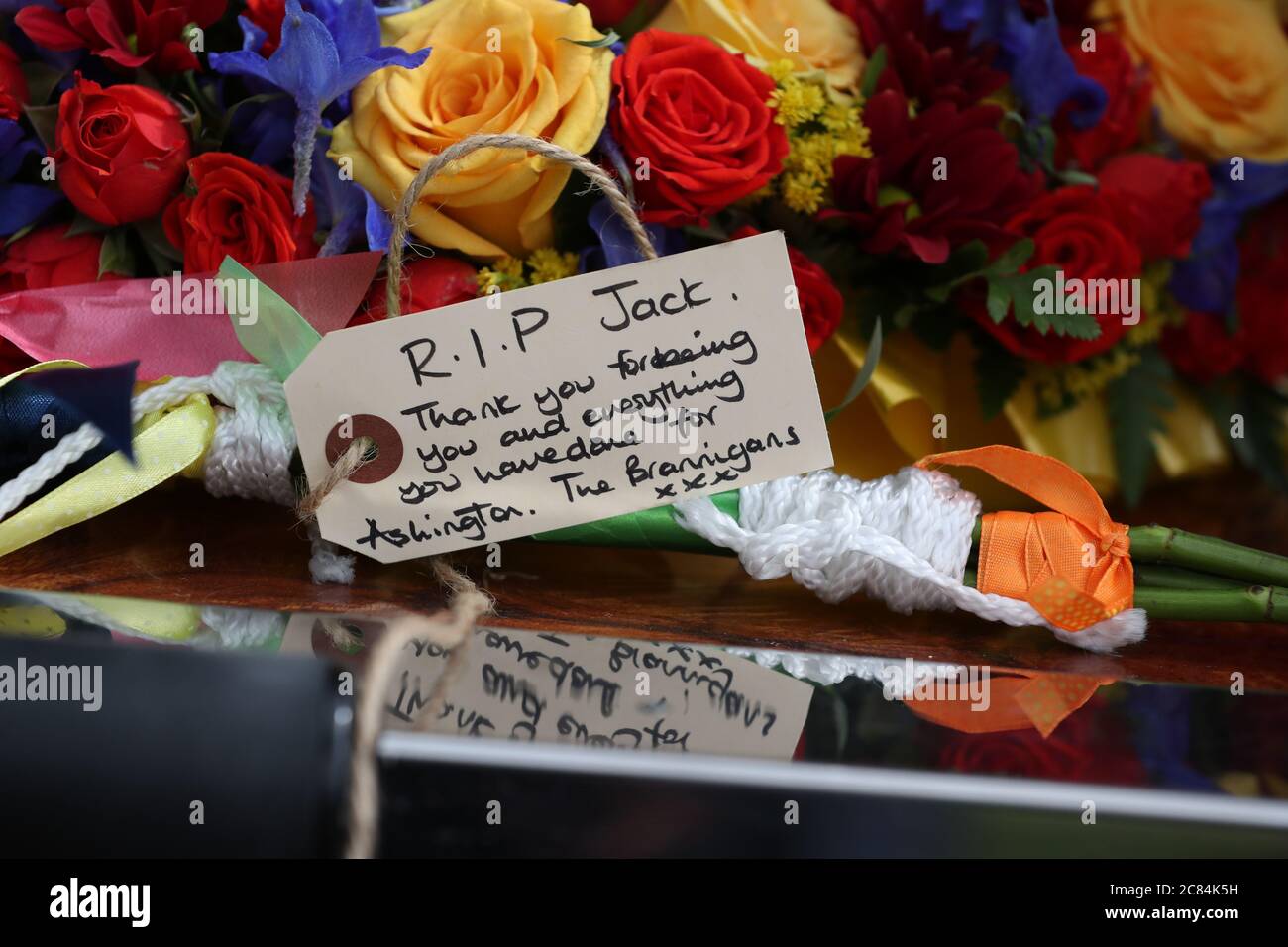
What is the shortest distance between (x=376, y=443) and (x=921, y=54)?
47cm

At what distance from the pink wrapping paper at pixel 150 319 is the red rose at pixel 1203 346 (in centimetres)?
67

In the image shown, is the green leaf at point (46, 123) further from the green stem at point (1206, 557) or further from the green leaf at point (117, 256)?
the green stem at point (1206, 557)

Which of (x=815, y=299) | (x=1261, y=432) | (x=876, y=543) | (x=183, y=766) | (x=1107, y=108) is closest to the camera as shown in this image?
(x=183, y=766)

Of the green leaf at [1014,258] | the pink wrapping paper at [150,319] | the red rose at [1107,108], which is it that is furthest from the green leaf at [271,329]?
the red rose at [1107,108]

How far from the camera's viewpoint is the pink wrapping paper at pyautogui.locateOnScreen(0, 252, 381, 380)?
652 millimetres

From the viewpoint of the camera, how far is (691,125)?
671 mm

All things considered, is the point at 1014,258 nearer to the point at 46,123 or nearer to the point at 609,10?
the point at 609,10

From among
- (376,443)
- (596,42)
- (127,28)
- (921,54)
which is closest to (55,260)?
(127,28)

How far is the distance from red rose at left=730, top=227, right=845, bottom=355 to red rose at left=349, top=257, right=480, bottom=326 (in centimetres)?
19

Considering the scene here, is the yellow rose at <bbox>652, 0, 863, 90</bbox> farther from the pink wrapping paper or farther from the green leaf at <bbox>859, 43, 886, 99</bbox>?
the pink wrapping paper
